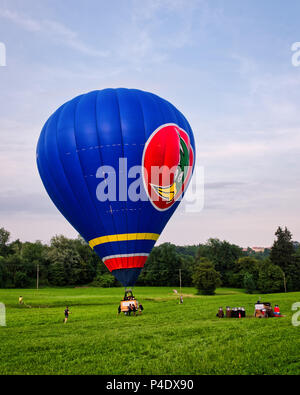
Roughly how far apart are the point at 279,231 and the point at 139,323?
70.7 meters

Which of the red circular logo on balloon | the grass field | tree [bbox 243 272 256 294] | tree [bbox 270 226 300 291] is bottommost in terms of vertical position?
tree [bbox 243 272 256 294]

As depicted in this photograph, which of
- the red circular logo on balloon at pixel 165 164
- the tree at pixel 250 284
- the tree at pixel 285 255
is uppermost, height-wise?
the red circular logo on balloon at pixel 165 164

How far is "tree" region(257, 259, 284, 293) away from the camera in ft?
216

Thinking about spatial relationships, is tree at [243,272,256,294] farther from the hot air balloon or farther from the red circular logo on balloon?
the hot air balloon

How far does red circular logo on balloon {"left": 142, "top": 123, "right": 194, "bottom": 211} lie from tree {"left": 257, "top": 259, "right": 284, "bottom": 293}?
49.1m

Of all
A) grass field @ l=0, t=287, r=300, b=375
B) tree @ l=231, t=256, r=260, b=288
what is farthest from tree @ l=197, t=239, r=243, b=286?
grass field @ l=0, t=287, r=300, b=375

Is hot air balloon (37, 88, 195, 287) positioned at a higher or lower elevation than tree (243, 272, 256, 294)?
higher

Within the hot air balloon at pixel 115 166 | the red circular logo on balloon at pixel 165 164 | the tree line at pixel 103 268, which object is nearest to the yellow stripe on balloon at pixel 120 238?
the hot air balloon at pixel 115 166

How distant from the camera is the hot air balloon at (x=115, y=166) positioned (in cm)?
1992

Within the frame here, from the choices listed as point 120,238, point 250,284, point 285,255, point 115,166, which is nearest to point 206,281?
point 250,284

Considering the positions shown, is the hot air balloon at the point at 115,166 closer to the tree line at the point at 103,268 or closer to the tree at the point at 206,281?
the tree at the point at 206,281

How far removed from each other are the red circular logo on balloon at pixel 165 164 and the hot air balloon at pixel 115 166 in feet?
0.17
